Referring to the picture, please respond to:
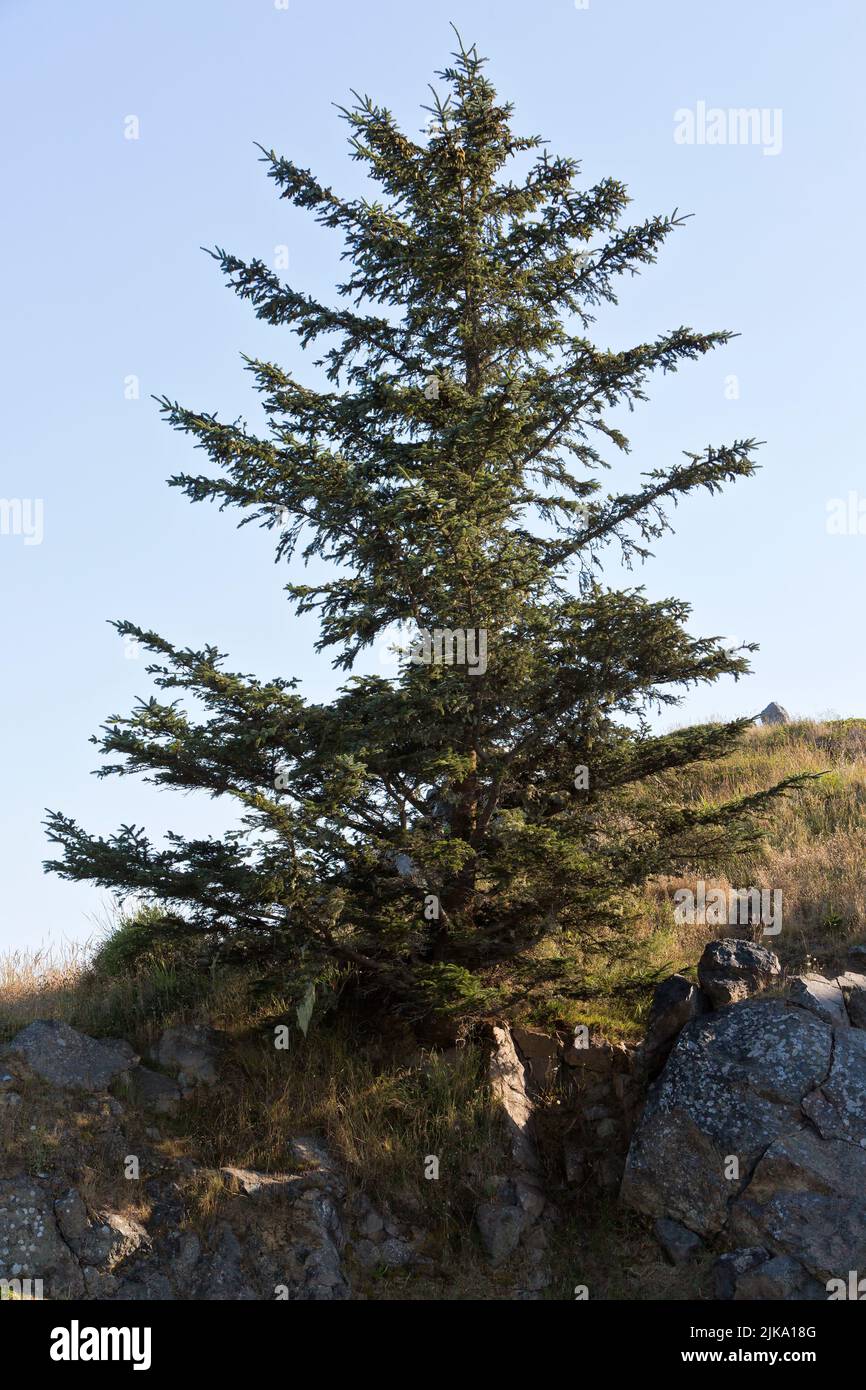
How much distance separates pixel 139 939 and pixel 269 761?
103 inches

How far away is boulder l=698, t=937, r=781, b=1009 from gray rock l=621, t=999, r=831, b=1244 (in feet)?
1.78

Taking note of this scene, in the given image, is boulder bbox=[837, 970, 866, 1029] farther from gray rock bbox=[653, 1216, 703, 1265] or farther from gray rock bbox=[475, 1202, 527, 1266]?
gray rock bbox=[475, 1202, 527, 1266]

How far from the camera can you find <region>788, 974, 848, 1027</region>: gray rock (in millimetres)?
12977

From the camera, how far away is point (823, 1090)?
12.2m

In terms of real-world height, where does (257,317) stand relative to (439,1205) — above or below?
above

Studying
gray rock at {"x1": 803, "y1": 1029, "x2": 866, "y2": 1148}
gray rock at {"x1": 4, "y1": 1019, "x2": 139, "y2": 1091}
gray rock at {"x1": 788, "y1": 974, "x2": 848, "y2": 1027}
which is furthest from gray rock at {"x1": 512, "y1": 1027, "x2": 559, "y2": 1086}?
gray rock at {"x1": 4, "y1": 1019, "x2": 139, "y2": 1091}

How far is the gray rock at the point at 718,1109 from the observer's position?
12086 mm

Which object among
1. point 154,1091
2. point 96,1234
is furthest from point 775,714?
point 96,1234

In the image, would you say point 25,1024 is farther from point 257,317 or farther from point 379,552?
point 257,317

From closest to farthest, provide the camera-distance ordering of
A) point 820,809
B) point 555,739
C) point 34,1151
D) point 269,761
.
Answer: point 34,1151, point 269,761, point 555,739, point 820,809

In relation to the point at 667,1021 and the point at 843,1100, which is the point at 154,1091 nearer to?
the point at 667,1021

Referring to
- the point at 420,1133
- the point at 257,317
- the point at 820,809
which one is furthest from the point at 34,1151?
the point at 820,809

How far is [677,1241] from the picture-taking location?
1209 cm

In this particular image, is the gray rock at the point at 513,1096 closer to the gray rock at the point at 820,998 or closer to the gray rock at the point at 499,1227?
the gray rock at the point at 499,1227
